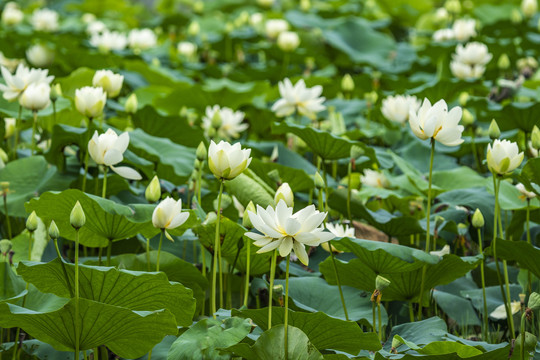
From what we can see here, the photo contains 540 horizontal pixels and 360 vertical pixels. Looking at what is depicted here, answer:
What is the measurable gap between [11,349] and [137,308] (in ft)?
0.98

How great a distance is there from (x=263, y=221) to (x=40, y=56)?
224 cm

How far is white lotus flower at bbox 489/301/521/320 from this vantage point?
159 centimetres

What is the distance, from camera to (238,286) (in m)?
1.77

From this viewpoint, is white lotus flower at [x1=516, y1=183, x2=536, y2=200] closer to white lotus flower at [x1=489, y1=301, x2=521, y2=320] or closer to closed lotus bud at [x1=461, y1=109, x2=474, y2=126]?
white lotus flower at [x1=489, y1=301, x2=521, y2=320]

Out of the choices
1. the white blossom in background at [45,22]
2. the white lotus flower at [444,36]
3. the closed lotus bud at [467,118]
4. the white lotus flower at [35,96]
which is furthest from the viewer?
the white blossom in background at [45,22]

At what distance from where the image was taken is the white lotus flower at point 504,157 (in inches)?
54.9

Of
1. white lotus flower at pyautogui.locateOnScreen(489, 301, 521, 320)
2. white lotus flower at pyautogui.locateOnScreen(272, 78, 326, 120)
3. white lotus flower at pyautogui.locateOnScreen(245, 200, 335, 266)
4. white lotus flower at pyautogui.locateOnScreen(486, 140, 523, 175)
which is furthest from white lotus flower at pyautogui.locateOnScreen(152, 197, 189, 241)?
white lotus flower at pyautogui.locateOnScreen(272, 78, 326, 120)

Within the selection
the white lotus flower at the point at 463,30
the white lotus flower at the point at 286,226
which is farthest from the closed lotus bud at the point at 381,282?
the white lotus flower at the point at 463,30

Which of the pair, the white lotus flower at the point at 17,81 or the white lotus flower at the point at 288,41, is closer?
the white lotus flower at the point at 17,81

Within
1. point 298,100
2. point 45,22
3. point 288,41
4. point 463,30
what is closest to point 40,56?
point 288,41

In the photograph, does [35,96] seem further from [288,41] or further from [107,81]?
[288,41]

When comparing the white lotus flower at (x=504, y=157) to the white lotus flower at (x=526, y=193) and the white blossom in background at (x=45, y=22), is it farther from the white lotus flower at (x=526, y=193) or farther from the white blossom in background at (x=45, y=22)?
the white blossom in background at (x=45, y=22)

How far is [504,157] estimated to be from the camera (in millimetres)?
1397

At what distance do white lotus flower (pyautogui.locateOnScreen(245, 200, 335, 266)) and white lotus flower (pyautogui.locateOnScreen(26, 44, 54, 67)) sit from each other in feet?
7.25
